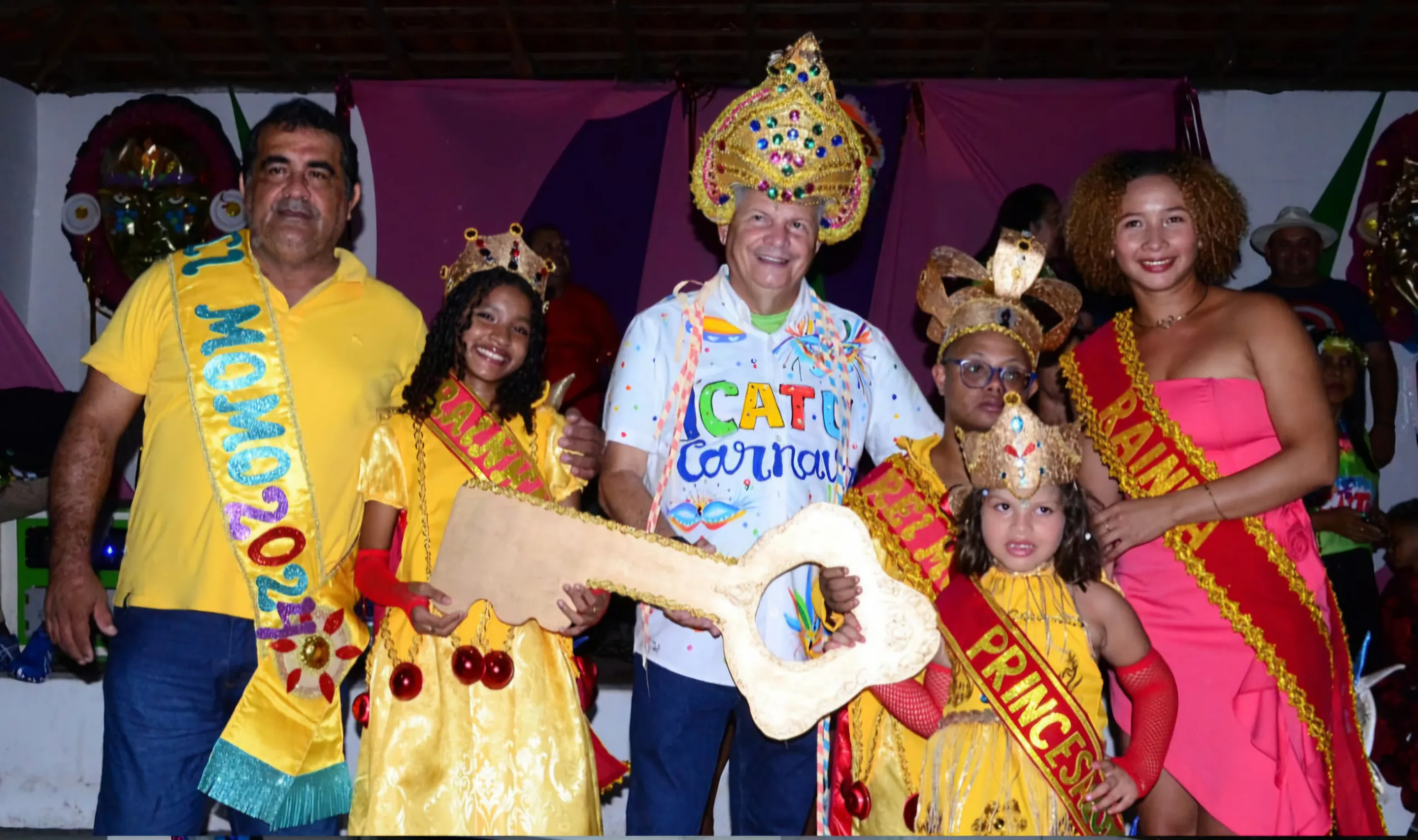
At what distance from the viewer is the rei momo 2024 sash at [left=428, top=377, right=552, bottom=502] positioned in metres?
2.84

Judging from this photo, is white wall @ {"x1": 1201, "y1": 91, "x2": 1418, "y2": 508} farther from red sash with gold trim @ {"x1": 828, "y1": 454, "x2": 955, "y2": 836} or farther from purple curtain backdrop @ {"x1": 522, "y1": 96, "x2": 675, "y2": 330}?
red sash with gold trim @ {"x1": 828, "y1": 454, "x2": 955, "y2": 836}

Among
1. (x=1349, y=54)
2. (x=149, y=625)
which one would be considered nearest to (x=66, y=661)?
(x=149, y=625)

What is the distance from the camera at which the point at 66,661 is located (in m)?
4.86

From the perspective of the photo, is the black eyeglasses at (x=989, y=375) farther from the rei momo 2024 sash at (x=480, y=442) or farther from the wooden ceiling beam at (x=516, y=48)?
the wooden ceiling beam at (x=516, y=48)

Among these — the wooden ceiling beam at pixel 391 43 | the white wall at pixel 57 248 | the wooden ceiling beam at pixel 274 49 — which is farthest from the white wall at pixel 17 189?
the wooden ceiling beam at pixel 391 43

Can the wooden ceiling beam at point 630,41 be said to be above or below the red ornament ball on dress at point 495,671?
above

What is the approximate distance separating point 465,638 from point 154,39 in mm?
Result: 4698

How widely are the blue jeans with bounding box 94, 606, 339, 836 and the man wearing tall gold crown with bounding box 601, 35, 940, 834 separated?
886mm

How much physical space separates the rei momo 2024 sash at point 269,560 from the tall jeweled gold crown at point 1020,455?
1.45 metres

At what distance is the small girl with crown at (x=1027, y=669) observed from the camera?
2.58 meters

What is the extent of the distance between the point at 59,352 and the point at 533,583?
203 inches

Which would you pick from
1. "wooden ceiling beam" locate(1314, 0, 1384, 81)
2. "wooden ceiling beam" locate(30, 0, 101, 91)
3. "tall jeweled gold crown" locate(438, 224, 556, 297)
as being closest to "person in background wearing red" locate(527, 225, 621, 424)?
"wooden ceiling beam" locate(30, 0, 101, 91)

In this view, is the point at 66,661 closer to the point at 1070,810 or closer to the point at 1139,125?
the point at 1070,810

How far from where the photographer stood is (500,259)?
302 cm
